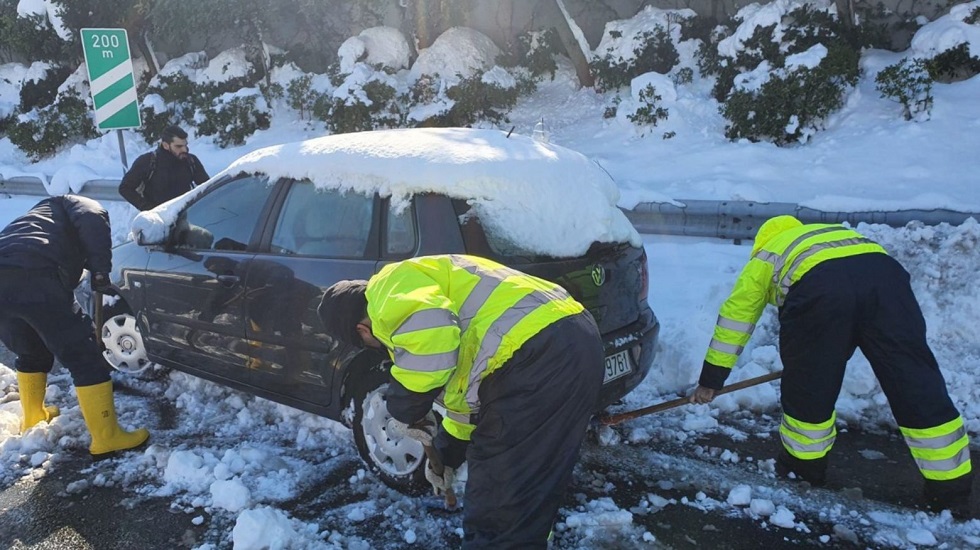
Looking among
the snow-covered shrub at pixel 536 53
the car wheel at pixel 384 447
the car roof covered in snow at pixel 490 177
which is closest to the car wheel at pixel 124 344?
the car roof covered in snow at pixel 490 177

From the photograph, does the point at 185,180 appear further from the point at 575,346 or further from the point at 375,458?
the point at 575,346

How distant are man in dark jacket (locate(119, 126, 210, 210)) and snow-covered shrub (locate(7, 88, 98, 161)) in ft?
34.1

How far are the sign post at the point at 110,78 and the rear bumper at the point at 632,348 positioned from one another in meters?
5.75

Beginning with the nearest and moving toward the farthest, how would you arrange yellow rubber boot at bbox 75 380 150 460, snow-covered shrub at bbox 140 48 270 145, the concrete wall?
yellow rubber boot at bbox 75 380 150 460 → the concrete wall → snow-covered shrub at bbox 140 48 270 145

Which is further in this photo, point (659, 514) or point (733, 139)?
point (733, 139)

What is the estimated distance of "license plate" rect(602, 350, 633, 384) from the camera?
3.47 m

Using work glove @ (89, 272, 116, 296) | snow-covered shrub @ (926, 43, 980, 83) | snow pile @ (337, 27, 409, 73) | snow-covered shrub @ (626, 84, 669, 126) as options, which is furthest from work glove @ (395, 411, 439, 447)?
snow pile @ (337, 27, 409, 73)

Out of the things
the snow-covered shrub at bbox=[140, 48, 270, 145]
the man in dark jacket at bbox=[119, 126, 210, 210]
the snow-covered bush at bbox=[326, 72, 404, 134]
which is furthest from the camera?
the snow-covered shrub at bbox=[140, 48, 270, 145]

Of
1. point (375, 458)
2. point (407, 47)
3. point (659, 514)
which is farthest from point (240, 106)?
point (659, 514)

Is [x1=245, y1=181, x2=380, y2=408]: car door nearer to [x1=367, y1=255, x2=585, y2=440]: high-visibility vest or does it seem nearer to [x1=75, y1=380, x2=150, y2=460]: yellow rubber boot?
[x1=75, y1=380, x2=150, y2=460]: yellow rubber boot

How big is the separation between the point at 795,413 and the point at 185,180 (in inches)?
220

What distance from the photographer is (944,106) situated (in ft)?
25.6

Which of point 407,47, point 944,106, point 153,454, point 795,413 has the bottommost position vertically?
point 153,454

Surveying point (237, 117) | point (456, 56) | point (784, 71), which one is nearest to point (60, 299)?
point (784, 71)
